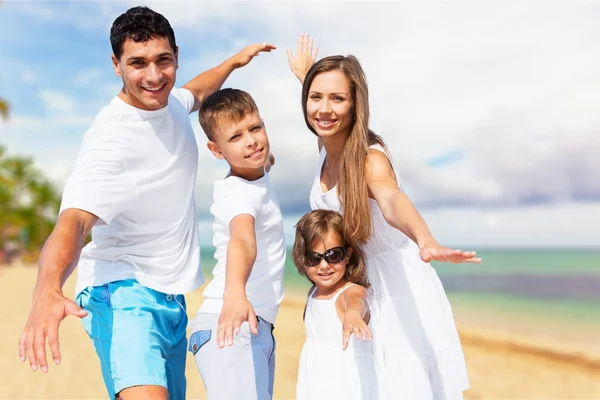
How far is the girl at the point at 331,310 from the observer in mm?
3732

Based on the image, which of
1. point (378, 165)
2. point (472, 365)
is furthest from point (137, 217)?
point (472, 365)

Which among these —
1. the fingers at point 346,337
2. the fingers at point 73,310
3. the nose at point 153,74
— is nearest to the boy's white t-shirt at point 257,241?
the fingers at point 346,337

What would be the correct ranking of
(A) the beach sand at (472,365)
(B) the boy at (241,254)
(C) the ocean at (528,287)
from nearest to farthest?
1. (B) the boy at (241,254)
2. (A) the beach sand at (472,365)
3. (C) the ocean at (528,287)

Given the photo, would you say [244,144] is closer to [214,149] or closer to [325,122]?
[214,149]

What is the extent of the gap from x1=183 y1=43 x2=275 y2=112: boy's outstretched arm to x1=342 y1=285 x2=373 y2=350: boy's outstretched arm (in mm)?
1735

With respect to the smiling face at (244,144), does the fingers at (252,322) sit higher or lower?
lower

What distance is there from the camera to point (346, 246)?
3.87m

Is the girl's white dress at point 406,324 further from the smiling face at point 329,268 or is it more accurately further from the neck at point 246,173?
the neck at point 246,173

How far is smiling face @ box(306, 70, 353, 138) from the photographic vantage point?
377cm

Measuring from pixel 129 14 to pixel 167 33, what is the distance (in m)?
0.22

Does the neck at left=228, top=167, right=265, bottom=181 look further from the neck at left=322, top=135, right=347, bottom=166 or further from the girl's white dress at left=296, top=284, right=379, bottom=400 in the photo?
the girl's white dress at left=296, top=284, right=379, bottom=400

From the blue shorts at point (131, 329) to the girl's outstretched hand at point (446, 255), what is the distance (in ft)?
5.09

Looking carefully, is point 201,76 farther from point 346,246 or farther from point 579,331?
point 579,331


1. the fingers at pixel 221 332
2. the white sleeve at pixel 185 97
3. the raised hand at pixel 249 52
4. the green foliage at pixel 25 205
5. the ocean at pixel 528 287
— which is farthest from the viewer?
the green foliage at pixel 25 205
